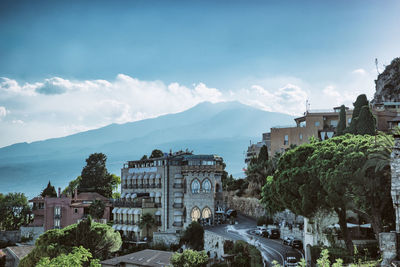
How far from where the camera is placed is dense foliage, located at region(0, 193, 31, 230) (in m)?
86.5

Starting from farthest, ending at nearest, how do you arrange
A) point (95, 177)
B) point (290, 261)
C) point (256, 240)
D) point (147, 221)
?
1. point (95, 177)
2. point (147, 221)
3. point (256, 240)
4. point (290, 261)

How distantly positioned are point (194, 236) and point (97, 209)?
95.6 feet

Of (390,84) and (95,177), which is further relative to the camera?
(95,177)

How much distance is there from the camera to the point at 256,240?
45.9 metres

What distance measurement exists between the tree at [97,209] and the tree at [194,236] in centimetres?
2696

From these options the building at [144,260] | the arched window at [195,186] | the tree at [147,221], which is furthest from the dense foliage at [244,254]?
the tree at [147,221]

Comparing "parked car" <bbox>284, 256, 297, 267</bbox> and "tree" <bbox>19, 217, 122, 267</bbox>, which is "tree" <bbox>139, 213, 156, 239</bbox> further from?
"parked car" <bbox>284, 256, 297, 267</bbox>

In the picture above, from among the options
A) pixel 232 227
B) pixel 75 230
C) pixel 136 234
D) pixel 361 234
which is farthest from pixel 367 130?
A: pixel 136 234

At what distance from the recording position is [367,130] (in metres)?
44.3

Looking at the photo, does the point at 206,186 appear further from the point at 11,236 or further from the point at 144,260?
the point at 11,236

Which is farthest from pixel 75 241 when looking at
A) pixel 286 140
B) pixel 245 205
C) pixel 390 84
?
pixel 390 84

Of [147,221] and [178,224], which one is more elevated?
[147,221]

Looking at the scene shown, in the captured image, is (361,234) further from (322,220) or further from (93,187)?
(93,187)

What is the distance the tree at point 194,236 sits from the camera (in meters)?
54.8
